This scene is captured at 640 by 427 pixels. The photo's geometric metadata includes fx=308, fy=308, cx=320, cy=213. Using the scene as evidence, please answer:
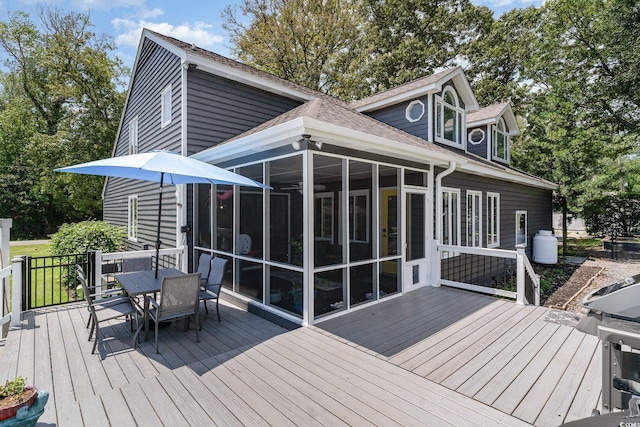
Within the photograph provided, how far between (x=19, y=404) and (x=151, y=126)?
8.39 m

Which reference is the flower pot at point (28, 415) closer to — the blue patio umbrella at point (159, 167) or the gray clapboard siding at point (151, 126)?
the blue patio umbrella at point (159, 167)

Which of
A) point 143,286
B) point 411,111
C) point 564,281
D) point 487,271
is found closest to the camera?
point 143,286

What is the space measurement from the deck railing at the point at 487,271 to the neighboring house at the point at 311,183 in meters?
0.48

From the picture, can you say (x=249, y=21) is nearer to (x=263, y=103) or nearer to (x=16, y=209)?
(x=263, y=103)

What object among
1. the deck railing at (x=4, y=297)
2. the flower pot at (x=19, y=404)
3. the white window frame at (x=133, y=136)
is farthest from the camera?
the white window frame at (x=133, y=136)

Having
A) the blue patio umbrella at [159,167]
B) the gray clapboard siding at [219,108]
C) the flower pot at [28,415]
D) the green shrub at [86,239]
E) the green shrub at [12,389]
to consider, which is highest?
the gray clapboard siding at [219,108]

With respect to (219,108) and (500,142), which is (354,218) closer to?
(219,108)

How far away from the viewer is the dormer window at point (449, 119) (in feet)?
27.6

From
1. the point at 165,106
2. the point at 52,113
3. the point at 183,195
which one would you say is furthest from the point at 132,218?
the point at 52,113

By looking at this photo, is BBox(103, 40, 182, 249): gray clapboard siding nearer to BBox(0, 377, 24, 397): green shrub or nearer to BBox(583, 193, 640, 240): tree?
BBox(0, 377, 24, 397): green shrub

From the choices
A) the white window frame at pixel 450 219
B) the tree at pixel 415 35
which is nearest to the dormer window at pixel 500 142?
the white window frame at pixel 450 219

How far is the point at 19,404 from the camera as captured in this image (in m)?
2.14

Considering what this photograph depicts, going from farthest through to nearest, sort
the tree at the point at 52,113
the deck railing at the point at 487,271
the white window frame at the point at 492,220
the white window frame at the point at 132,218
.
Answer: the tree at the point at 52,113
the white window frame at the point at 132,218
the white window frame at the point at 492,220
the deck railing at the point at 487,271

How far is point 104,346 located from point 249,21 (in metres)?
18.9
